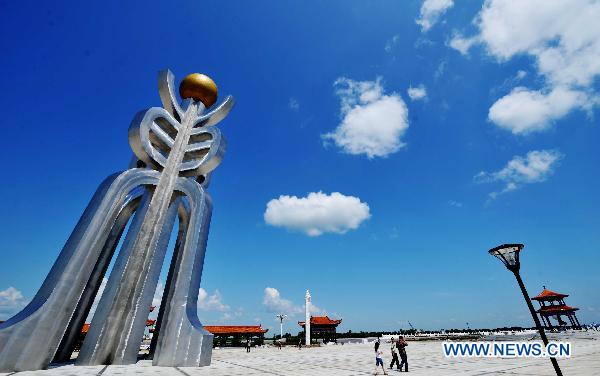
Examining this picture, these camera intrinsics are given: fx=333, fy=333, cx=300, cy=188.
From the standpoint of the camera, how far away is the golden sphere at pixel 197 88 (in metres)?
20.7

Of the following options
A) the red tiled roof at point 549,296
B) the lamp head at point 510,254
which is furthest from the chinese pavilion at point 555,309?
the lamp head at point 510,254

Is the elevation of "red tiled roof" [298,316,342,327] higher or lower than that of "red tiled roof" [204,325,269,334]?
higher

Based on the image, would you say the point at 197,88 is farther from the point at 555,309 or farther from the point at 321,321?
the point at 555,309

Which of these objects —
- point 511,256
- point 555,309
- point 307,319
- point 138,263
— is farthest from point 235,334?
point 555,309

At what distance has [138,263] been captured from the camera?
15.0 metres

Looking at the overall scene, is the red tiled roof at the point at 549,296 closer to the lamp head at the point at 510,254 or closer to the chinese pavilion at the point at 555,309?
the chinese pavilion at the point at 555,309

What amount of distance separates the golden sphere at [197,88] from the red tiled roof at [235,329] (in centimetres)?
3927

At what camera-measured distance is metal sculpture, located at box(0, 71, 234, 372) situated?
12.1m

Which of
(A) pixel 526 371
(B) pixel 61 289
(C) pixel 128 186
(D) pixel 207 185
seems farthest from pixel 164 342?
(A) pixel 526 371

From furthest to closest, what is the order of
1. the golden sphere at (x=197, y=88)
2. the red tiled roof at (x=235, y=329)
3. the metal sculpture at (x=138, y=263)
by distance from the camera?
1. the red tiled roof at (x=235, y=329)
2. the golden sphere at (x=197, y=88)
3. the metal sculpture at (x=138, y=263)

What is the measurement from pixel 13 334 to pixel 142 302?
4317mm

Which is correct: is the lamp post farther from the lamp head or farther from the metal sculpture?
the metal sculpture

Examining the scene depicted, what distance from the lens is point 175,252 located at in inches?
691

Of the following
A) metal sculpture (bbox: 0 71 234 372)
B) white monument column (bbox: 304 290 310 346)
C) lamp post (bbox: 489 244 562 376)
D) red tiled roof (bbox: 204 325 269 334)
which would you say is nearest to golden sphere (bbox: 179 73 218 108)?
metal sculpture (bbox: 0 71 234 372)
